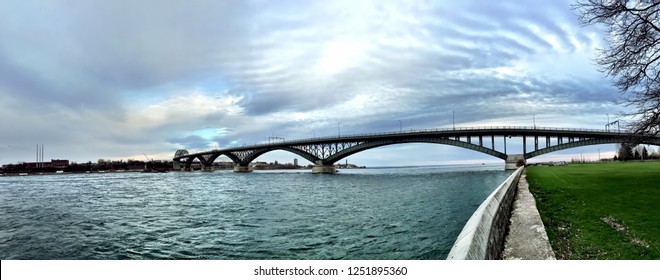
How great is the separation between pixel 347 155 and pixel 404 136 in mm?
15949

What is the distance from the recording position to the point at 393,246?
9891 millimetres

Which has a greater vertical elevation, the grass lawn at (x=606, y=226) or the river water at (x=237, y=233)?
the grass lawn at (x=606, y=226)

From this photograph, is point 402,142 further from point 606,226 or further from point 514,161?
point 606,226

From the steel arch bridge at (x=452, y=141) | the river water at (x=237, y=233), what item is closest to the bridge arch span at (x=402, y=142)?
the steel arch bridge at (x=452, y=141)

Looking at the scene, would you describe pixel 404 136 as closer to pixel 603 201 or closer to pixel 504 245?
pixel 603 201

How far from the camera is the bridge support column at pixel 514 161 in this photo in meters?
76.2

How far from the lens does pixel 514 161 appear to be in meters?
78.2

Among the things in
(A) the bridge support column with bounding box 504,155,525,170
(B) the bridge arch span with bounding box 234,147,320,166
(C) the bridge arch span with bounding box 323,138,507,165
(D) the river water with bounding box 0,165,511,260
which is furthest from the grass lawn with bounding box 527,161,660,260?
Answer: (B) the bridge arch span with bounding box 234,147,320,166

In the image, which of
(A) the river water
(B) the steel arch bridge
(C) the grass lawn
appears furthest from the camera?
(B) the steel arch bridge

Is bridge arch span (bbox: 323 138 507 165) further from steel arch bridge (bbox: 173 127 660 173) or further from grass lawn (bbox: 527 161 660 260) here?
grass lawn (bbox: 527 161 660 260)

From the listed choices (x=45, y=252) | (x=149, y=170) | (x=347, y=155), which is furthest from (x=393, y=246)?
A: (x=149, y=170)

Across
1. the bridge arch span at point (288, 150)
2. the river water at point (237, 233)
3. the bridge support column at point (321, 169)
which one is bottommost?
the bridge support column at point (321, 169)

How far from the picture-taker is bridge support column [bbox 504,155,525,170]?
7625 cm

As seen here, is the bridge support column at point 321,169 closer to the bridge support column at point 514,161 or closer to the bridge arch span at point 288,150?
the bridge arch span at point 288,150
